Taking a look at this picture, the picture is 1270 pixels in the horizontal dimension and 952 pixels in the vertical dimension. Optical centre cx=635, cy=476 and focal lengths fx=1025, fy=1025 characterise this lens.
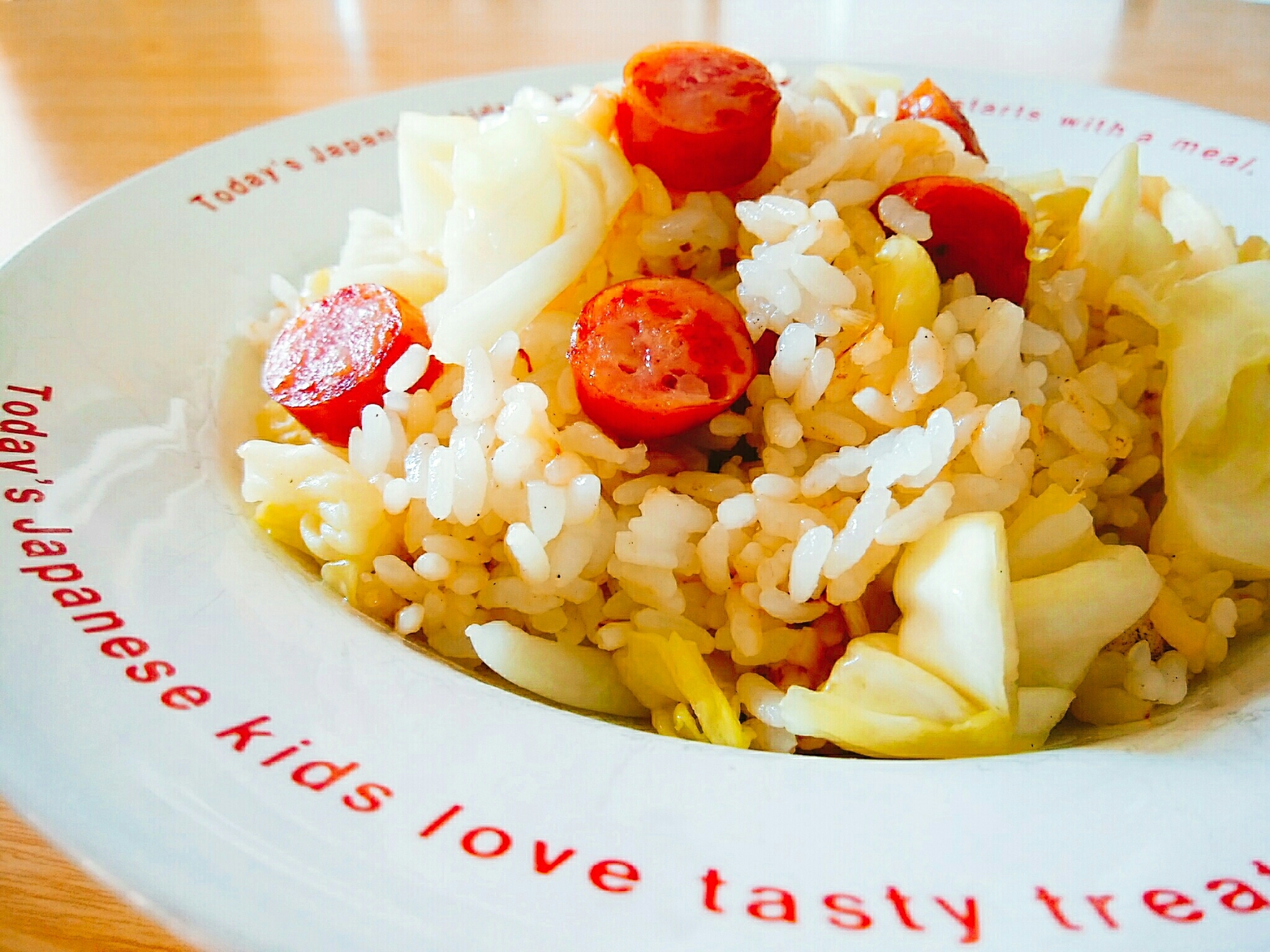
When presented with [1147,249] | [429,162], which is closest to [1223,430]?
[1147,249]

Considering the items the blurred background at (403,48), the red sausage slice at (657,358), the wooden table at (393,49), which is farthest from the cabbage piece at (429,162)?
the blurred background at (403,48)

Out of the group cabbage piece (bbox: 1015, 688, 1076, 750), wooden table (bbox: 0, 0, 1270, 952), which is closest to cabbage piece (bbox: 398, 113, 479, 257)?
cabbage piece (bbox: 1015, 688, 1076, 750)

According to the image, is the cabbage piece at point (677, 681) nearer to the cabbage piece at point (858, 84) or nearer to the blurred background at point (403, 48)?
the cabbage piece at point (858, 84)

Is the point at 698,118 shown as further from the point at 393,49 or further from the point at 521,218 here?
the point at 393,49

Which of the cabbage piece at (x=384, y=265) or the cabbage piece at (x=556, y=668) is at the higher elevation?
the cabbage piece at (x=384, y=265)

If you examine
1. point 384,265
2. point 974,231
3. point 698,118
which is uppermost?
point 698,118

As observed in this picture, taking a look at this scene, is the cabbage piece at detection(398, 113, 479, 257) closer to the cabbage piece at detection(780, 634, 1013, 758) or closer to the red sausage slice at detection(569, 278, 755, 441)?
the red sausage slice at detection(569, 278, 755, 441)

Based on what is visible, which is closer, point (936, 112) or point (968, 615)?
Answer: point (968, 615)

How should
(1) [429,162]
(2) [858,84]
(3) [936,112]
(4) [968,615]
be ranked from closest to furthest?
(4) [968,615], (1) [429,162], (3) [936,112], (2) [858,84]
